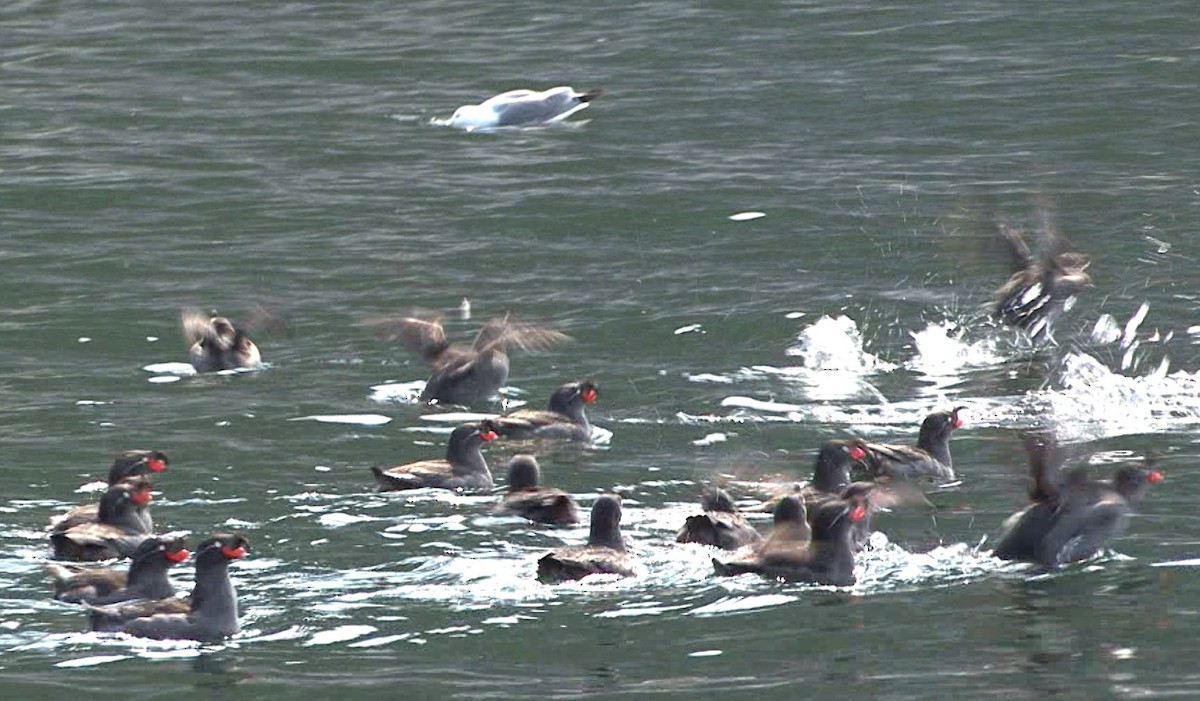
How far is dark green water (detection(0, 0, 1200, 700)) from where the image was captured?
1484cm

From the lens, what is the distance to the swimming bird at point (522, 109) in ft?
111

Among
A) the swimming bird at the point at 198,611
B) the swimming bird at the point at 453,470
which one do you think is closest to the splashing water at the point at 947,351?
the swimming bird at the point at 453,470

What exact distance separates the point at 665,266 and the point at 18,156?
10380 mm

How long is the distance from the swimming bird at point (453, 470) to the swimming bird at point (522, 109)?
14577 mm

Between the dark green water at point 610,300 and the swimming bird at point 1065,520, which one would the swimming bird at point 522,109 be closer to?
the dark green water at point 610,300

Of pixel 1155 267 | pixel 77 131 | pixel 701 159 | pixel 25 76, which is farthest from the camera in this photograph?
Answer: pixel 25 76

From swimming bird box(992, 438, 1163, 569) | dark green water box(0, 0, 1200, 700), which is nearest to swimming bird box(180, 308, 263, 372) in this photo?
dark green water box(0, 0, 1200, 700)

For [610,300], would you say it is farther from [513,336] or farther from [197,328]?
[197,328]

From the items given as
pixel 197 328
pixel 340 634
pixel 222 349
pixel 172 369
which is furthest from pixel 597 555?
pixel 197 328

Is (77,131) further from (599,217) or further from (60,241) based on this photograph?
(599,217)

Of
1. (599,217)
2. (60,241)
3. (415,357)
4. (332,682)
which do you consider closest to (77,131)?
(60,241)

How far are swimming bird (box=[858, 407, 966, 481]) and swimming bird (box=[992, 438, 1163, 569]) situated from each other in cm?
208

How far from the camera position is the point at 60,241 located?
30.0m

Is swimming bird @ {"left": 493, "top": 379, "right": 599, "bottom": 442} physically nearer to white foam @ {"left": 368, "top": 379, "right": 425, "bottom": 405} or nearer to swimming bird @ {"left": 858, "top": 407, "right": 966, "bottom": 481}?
white foam @ {"left": 368, "top": 379, "right": 425, "bottom": 405}
